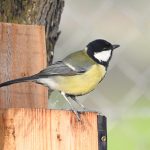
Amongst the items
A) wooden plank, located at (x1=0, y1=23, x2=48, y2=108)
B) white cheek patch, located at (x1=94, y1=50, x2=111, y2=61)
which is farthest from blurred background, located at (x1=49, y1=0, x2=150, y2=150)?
wooden plank, located at (x1=0, y1=23, x2=48, y2=108)

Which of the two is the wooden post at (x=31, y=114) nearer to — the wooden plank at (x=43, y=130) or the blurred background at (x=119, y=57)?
the wooden plank at (x=43, y=130)

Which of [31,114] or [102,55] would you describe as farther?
[102,55]

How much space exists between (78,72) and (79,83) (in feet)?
0.14

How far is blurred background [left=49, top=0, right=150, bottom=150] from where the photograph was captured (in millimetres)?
4867

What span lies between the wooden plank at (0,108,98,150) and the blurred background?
1544 mm

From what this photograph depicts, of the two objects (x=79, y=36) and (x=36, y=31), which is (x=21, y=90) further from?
(x=79, y=36)

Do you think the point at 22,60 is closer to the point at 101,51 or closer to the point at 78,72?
the point at 78,72

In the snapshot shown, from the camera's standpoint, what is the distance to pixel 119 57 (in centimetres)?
507

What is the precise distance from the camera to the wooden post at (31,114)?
3072 mm

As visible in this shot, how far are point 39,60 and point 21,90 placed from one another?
0.14 metres

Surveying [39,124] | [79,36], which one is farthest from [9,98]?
[79,36]

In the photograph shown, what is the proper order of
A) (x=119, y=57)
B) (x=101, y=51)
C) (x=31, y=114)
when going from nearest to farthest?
1. (x=31, y=114)
2. (x=101, y=51)
3. (x=119, y=57)

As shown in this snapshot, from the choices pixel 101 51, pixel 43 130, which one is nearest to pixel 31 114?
pixel 43 130

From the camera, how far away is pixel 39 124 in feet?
10.2
